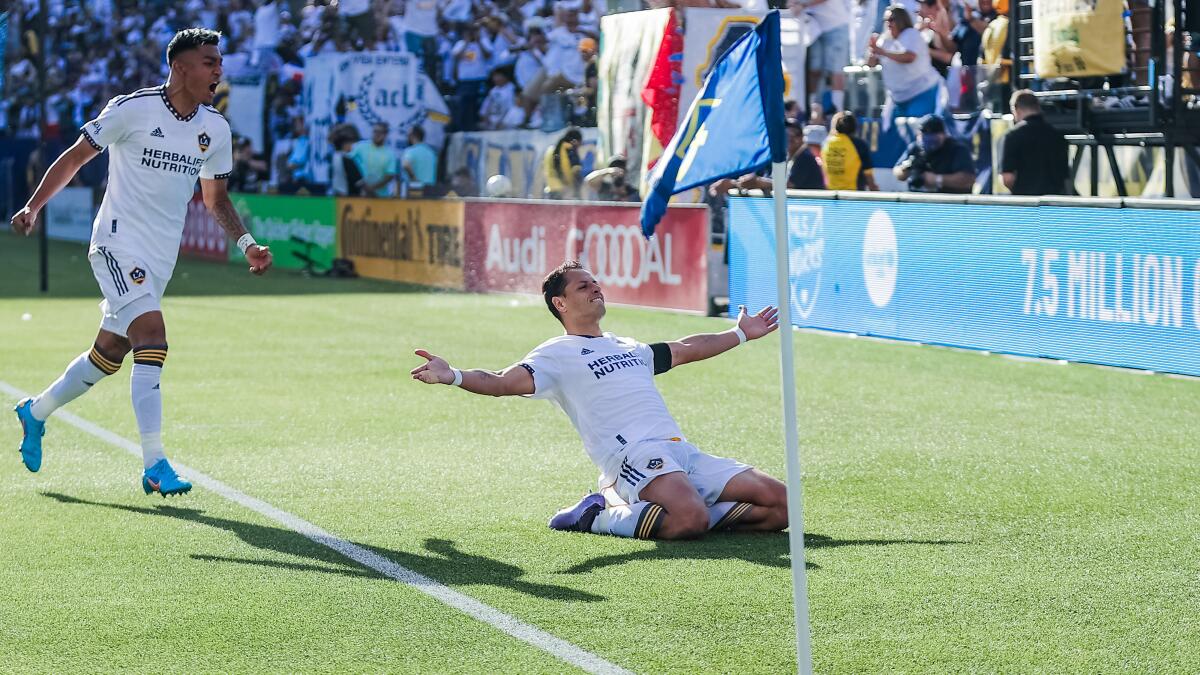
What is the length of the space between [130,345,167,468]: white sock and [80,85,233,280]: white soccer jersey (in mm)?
420

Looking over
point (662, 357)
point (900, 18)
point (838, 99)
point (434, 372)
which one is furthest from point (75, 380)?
point (838, 99)

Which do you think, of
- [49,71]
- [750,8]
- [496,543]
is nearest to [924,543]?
[496,543]

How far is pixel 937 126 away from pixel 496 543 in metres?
11.2

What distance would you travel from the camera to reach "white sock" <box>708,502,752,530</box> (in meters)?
7.21

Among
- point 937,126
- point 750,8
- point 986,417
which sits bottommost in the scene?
point 986,417

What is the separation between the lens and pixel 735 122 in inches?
213

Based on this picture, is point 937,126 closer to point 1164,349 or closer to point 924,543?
point 1164,349

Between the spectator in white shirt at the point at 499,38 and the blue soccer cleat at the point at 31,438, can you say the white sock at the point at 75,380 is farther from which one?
the spectator in white shirt at the point at 499,38

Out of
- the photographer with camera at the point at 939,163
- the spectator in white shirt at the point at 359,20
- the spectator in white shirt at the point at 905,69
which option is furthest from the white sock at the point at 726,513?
the spectator in white shirt at the point at 359,20

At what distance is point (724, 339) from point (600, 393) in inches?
23.6

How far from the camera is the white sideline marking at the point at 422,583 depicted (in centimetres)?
532

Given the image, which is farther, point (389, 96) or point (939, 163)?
point (389, 96)

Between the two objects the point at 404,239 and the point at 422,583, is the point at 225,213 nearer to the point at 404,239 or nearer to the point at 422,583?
the point at 422,583

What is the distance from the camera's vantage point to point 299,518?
25.4 feet
